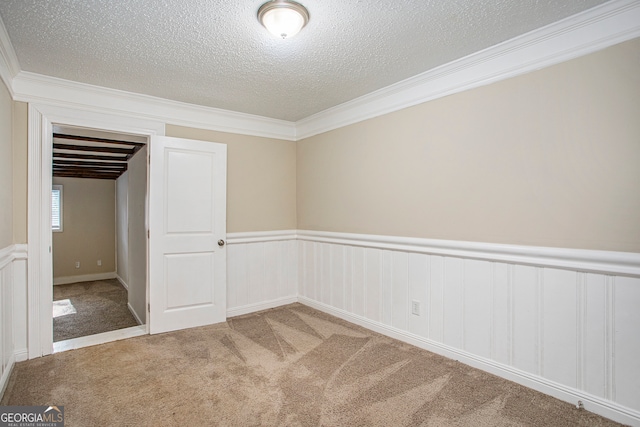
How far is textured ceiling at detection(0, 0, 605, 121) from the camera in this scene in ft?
6.25

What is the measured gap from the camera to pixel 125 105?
324 cm

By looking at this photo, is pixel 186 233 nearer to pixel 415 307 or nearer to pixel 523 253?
pixel 415 307

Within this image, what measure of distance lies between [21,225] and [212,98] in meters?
1.97

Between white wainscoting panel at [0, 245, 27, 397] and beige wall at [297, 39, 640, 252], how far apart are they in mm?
2930

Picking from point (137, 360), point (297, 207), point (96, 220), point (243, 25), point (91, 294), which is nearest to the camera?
point (243, 25)

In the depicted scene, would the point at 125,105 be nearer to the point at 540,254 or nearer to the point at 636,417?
the point at 540,254

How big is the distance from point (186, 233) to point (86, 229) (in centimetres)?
446

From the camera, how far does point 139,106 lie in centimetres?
332

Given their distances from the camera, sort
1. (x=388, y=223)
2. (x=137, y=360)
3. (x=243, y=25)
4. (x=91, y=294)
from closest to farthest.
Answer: (x=243, y=25) → (x=137, y=360) → (x=388, y=223) → (x=91, y=294)

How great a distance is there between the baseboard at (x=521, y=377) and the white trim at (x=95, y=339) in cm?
225

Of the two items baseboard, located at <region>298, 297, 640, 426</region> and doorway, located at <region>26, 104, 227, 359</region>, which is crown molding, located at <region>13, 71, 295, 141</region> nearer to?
doorway, located at <region>26, 104, 227, 359</region>

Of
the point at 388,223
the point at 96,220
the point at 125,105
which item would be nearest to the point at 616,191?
the point at 388,223

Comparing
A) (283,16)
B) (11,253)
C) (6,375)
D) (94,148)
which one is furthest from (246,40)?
(94,148)

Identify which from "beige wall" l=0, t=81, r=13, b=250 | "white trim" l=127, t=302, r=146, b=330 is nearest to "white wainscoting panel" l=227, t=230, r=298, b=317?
"white trim" l=127, t=302, r=146, b=330
